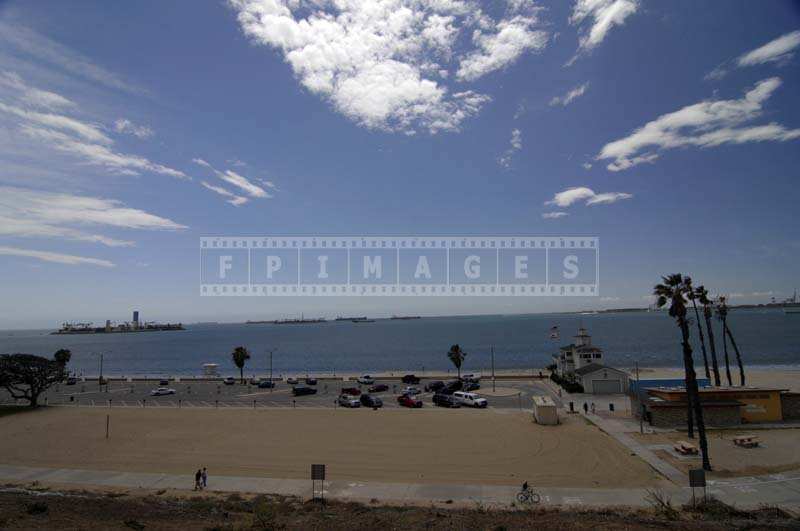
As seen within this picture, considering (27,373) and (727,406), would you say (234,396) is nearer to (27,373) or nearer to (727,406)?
(27,373)

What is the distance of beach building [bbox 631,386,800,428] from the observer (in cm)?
3278

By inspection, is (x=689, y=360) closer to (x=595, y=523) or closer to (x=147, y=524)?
(x=595, y=523)

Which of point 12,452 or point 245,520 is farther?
point 12,452

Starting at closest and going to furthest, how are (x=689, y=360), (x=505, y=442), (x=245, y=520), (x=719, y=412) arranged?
1. (x=245, y=520)
2. (x=689, y=360)
3. (x=505, y=442)
4. (x=719, y=412)

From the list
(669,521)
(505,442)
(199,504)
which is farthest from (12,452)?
(669,521)

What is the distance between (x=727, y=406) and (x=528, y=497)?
21927 mm

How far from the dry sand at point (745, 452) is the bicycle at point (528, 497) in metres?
9.63

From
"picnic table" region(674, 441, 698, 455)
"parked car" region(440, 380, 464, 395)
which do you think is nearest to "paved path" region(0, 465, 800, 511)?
"picnic table" region(674, 441, 698, 455)

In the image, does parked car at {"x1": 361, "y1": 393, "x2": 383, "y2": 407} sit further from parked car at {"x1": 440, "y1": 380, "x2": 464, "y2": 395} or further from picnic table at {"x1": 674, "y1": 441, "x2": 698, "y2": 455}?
picnic table at {"x1": 674, "y1": 441, "x2": 698, "y2": 455}

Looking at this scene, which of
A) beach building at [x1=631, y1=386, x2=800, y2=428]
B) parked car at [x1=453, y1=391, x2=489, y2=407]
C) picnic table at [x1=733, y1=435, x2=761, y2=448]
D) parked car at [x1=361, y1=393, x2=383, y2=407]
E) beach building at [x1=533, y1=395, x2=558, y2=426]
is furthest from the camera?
parked car at [x1=361, y1=393, x2=383, y2=407]

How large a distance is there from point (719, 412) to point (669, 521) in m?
20.8

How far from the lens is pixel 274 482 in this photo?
78.5 feet

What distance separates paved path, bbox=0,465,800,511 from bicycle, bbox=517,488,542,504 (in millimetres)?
345

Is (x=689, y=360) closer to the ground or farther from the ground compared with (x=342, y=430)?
farther from the ground
